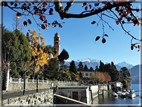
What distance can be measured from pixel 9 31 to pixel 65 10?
17.1 meters

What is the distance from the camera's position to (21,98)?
8.07 meters

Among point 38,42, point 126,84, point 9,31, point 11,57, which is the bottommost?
point 126,84

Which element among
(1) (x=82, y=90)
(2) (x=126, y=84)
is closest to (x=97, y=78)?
(2) (x=126, y=84)

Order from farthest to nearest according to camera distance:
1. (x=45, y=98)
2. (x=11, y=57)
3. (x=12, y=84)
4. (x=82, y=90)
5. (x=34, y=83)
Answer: (x=82, y=90)
(x=34, y=83)
(x=11, y=57)
(x=12, y=84)
(x=45, y=98)

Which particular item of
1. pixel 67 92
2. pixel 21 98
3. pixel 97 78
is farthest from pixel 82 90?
pixel 97 78

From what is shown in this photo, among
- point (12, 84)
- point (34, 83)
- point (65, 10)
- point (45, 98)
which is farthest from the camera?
point (34, 83)

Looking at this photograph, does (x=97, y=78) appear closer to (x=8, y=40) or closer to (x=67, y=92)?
(x=67, y=92)

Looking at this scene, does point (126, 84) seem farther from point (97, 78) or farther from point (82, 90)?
point (82, 90)

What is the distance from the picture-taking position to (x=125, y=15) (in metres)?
2.78

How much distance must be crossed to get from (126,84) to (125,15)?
222 feet

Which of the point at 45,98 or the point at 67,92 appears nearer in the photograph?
the point at 45,98

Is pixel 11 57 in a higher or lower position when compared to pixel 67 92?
higher

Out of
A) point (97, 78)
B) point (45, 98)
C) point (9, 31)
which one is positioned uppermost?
point (9, 31)

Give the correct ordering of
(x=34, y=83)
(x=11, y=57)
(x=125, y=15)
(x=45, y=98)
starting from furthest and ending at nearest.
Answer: (x=34, y=83), (x=11, y=57), (x=45, y=98), (x=125, y=15)
